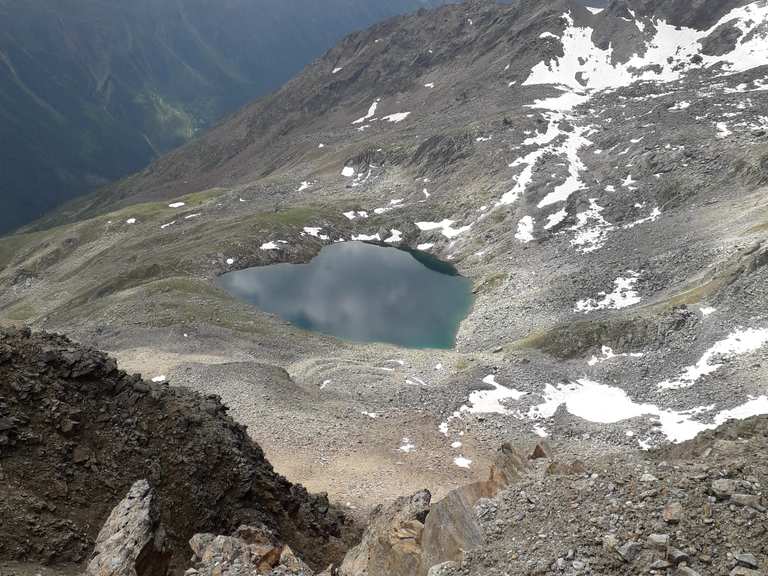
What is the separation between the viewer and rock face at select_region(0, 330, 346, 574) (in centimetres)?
1611

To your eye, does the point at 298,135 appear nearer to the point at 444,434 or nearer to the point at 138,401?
the point at 444,434

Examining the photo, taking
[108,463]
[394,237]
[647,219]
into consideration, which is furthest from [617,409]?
[394,237]

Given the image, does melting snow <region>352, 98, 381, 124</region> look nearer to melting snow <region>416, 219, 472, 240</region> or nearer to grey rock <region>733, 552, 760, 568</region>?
melting snow <region>416, 219, 472, 240</region>

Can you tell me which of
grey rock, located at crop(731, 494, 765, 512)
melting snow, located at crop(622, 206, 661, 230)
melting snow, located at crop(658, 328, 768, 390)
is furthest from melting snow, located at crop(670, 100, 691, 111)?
grey rock, located at crop(731, 494, 765, 512)

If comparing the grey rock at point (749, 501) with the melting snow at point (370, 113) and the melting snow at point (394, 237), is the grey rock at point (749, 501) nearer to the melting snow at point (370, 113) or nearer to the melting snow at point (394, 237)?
the melting snow at point (394, 237)

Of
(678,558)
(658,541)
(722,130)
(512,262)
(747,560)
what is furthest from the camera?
(722,130)

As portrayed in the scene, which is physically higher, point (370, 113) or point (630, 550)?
point (630, 550)

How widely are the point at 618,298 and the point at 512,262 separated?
22.2 meters

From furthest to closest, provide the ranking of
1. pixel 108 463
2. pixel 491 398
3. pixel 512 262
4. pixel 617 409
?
pixel 512 262
pixel 491 398
pixel 617 409
pixel 108 463

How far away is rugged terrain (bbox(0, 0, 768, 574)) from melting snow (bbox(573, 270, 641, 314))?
0.25 metres

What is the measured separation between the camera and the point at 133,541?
15.7 meters

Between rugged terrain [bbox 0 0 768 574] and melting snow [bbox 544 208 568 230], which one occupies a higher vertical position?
rugged terrain [bbox 0 0 768 574]

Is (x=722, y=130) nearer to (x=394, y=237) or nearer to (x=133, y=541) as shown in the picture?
(x=394, y=237)

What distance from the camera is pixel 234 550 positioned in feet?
54.6
